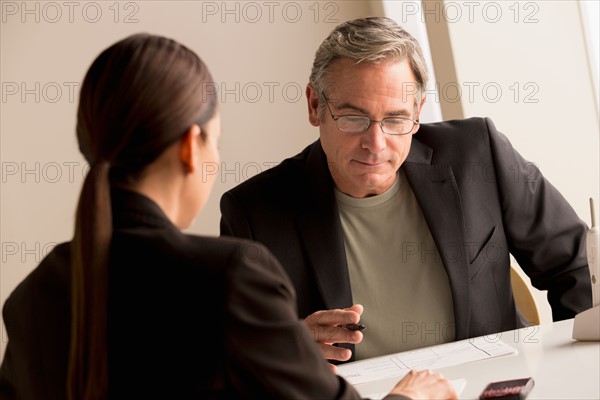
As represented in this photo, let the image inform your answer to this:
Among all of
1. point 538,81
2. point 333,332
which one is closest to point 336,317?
point 333,332

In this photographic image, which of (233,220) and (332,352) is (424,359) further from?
(233,220)

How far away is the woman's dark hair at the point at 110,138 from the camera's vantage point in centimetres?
122

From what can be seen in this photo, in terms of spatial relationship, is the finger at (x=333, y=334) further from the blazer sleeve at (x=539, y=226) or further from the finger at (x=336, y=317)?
the blazer sleeve at (x=539, y=226)

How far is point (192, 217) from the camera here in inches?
54.6

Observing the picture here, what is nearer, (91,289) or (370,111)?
(91,289)

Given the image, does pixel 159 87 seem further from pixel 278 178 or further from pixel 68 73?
pixel 68 73

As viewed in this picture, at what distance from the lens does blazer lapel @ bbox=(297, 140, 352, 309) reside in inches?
88.7

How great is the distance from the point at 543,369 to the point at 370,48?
0.96 meters

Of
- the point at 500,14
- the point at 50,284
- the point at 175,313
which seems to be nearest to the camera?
the point at 175,313

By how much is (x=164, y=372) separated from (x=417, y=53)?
4.54 ft

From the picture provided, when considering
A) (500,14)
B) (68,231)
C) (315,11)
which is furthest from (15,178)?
(500,14)

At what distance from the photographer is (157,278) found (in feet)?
3.99

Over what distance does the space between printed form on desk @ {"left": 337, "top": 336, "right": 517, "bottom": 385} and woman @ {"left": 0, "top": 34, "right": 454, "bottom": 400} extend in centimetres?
62

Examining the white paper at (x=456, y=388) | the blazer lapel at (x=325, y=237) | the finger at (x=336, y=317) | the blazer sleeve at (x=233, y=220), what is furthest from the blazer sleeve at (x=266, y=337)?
the blazer sleeve at (x=233, y=220)
